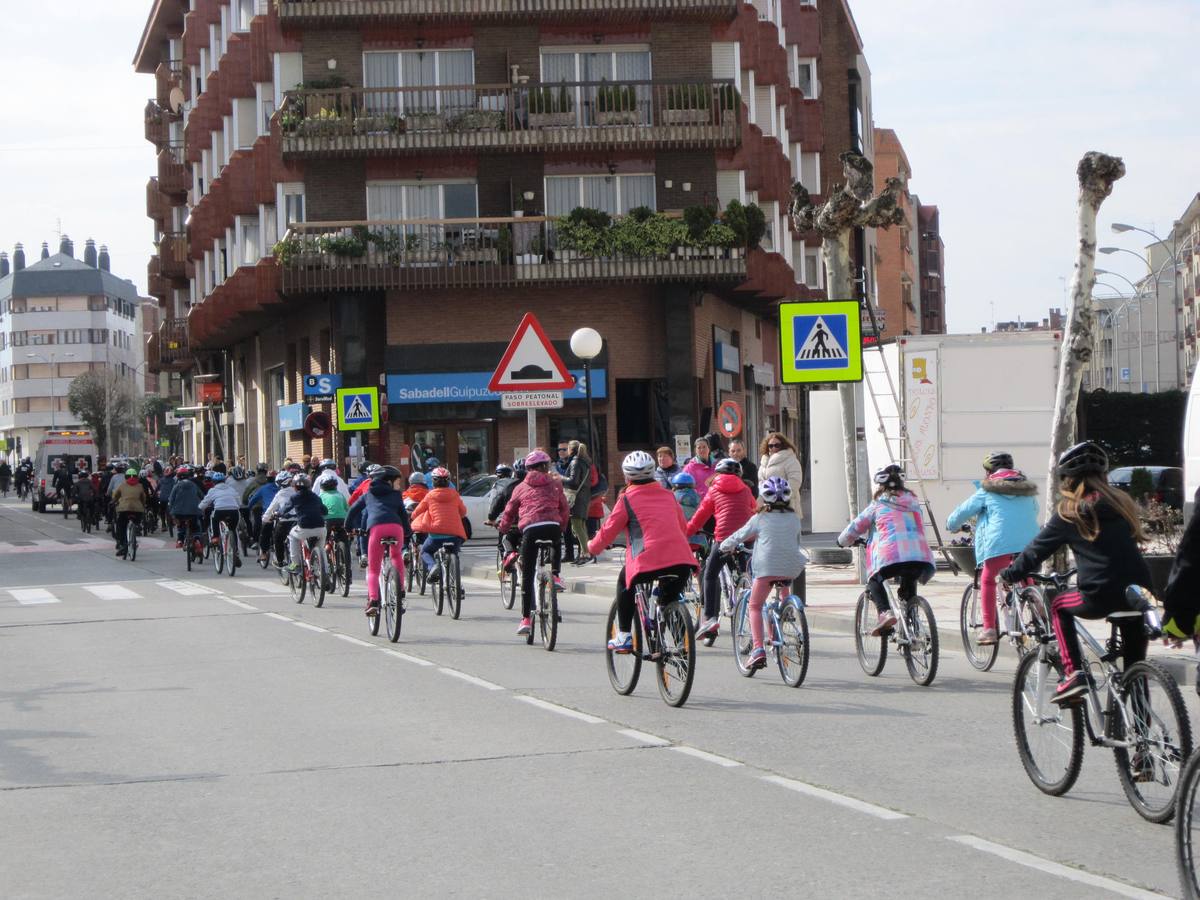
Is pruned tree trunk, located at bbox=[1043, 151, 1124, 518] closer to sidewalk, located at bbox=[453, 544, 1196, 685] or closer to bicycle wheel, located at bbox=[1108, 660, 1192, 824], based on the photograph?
sidewalk, located at bbox=[453, 544, 1196, 685]

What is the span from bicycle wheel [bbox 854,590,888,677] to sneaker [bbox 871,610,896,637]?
298 millimetres

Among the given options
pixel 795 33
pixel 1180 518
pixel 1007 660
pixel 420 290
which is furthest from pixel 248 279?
pixel 1007 660

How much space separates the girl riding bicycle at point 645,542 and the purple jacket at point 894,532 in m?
1.27

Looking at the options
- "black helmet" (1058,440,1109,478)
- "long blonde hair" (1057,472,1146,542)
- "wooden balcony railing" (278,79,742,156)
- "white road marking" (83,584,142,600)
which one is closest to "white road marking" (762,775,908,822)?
"long blonde hair" (1057,472,1146,542)

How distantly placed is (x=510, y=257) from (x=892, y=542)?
86.5 feet

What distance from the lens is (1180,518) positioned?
794 inches

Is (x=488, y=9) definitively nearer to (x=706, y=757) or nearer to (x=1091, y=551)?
(x=706, y=757)

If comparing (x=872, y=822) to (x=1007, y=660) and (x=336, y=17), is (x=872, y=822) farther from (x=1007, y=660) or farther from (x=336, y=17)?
(x=336, y=17)

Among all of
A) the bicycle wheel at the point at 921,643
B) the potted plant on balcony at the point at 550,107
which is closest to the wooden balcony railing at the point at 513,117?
the potted plant on balcony at the point at 550,107

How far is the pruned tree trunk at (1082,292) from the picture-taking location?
18.0 metres

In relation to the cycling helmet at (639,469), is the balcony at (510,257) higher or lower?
higher

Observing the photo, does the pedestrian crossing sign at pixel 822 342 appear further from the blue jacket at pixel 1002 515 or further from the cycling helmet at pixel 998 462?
the blue jacket at pixel 1002 515

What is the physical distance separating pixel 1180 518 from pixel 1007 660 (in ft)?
21.8

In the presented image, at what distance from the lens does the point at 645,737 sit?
1041 centimetres
